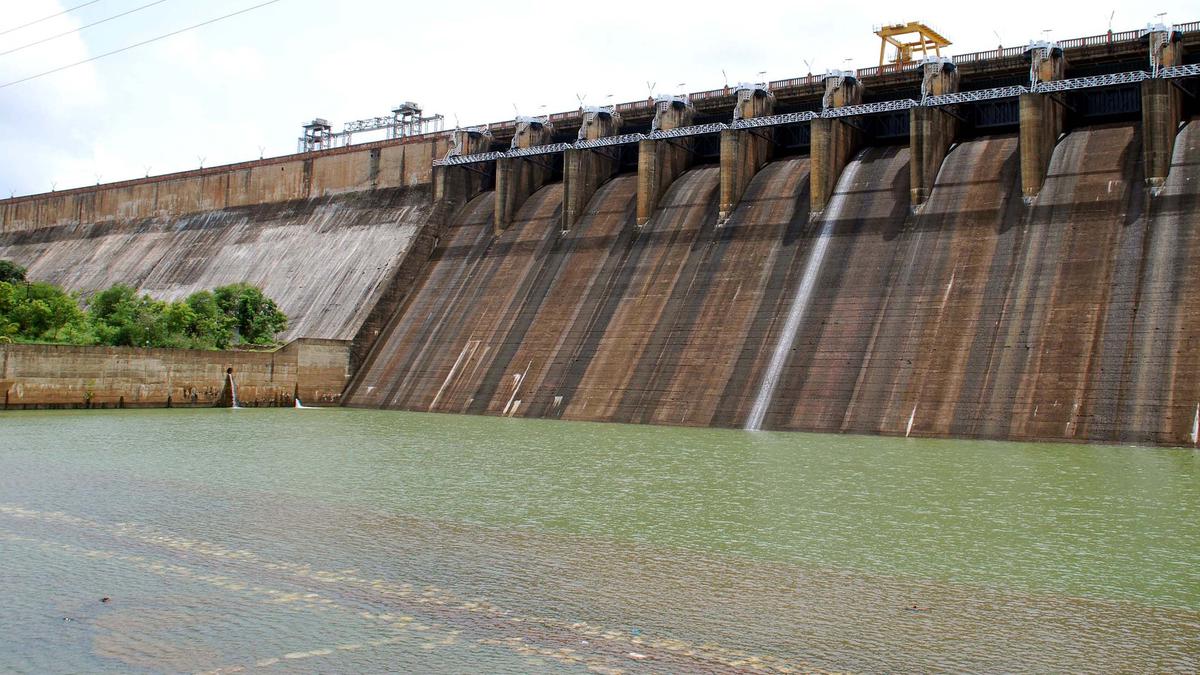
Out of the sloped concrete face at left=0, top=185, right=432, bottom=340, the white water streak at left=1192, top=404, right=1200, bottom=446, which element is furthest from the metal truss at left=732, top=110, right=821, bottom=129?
the white water streak at left=1192, top=404, right=1200, bottom=446

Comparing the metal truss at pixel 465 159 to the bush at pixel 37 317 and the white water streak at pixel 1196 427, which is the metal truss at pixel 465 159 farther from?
the white water streak at pixel 1196 427

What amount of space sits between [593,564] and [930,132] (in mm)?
22954

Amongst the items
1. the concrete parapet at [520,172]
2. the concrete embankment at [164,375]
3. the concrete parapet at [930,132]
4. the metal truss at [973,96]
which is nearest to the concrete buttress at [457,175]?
the concrete parapet at [520,172]

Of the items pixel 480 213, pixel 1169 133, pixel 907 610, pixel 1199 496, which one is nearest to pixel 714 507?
pixel 907 610

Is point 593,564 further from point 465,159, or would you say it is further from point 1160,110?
point 465,159

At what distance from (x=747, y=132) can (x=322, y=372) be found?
50.6ft

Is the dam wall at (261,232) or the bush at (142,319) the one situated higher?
the dam wall at (261,232)

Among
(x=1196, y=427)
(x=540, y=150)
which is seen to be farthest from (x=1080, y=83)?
(x=540, y=150)

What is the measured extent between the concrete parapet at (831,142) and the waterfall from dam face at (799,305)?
0.31m

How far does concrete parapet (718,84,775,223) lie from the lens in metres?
32.0

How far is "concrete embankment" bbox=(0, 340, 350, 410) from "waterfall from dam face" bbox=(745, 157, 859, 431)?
15.1 meters

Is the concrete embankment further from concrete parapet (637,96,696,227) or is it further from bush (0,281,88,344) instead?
concrete parapet (637,96,696,227)

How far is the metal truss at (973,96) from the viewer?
27.7 meters

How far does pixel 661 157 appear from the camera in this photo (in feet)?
113
